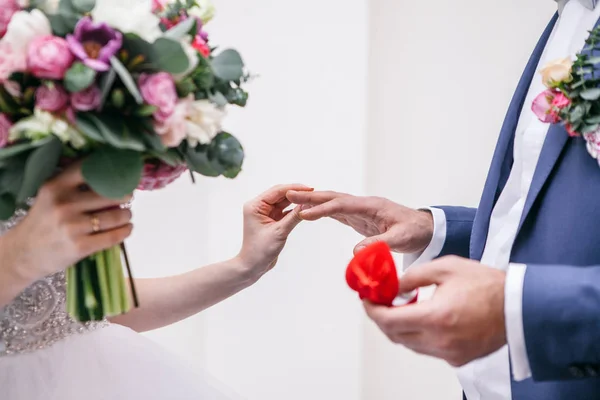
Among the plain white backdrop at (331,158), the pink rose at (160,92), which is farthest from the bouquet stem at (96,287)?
the plain white backdrop at (331,158)

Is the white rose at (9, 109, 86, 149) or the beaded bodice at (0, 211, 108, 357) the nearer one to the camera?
the white rose at (9, 109, 86, 149)

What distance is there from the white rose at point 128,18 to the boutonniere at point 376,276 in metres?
0.41

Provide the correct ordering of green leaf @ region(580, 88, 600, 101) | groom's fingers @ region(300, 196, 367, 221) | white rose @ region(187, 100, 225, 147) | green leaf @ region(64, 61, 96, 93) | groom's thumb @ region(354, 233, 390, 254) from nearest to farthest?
green leaf @ region(64, 61, 96, 93) → white rose @ region(187, 100, 225, 147) → green leaf @ region(580, 88, 600, 101) → groom's thumb @ region(354, 233, 390, 254) → groom's fingers @ region(300, 196, 367, 221)

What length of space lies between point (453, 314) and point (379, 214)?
593 millimetres

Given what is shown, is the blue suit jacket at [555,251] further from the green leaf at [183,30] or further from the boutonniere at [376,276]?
the green leaf at [183,30]

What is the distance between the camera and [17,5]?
75cm

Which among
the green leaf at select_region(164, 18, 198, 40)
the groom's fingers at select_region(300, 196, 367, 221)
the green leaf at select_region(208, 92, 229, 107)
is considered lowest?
the groom's fingers at select_region(300, 196, 367, 221)

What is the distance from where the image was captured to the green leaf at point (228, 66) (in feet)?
2.65

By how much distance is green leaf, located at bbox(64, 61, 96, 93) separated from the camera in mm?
666

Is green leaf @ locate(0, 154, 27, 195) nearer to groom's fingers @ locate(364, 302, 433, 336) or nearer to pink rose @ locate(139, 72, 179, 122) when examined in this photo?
pink rose @ locate(139, 72, 179, 122)

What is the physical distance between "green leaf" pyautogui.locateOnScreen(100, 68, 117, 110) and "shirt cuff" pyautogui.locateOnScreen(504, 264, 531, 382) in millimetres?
576

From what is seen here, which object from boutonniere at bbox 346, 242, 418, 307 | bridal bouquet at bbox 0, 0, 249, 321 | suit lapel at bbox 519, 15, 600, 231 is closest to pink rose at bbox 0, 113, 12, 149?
bridal bouquet at bbox 0, 0, 249, 321

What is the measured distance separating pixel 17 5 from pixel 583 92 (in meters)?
0.87

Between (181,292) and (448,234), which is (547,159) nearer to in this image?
(448,234)
